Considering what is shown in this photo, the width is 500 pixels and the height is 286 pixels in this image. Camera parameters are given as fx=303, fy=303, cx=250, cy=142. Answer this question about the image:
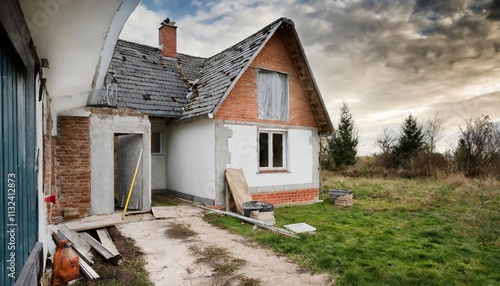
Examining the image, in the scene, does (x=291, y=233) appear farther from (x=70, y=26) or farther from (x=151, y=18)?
(x=151, y=18)

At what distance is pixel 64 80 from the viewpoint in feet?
17.1

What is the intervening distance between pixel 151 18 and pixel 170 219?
1078 cm

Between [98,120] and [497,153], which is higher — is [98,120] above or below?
above

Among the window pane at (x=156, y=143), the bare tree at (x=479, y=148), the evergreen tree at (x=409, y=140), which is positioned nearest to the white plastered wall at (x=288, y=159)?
the window pane at (x=156, y=143)

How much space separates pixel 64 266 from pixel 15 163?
2.58 meters

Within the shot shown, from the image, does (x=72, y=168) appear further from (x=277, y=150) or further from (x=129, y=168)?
(x=277, y=150)

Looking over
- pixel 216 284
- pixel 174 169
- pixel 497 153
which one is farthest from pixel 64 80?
pixel 497 153

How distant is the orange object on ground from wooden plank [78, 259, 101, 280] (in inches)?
4.3

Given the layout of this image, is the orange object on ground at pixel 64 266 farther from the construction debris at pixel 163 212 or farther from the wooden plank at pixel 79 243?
the construction debris at pixel 163 212

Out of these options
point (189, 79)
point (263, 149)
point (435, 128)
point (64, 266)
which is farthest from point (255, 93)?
point (435, 128)

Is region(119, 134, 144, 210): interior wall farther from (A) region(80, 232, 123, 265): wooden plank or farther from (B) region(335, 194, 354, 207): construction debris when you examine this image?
(B) region(335, 194, 354, 207): construction debris

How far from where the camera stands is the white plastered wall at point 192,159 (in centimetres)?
989

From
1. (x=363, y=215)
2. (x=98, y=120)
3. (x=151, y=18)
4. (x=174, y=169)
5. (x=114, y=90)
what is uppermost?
(x=151, y=18)

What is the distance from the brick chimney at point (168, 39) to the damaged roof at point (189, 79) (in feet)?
2.14
